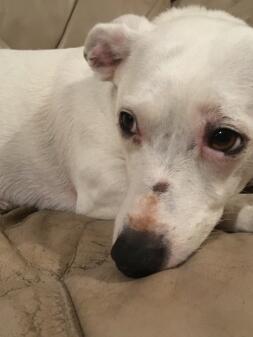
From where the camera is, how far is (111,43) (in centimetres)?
146

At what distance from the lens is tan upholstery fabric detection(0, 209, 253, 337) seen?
100cm

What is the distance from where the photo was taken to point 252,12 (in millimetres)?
2055

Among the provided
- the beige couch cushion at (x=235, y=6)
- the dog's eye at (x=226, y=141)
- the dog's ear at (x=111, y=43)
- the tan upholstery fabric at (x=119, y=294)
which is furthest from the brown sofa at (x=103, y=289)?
the beige couch cushion at (x=235, y=6)

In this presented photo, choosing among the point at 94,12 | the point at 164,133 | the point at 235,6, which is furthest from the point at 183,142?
the point at 94,12

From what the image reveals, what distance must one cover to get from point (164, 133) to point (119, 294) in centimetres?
36

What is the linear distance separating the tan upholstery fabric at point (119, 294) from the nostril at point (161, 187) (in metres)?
0.15

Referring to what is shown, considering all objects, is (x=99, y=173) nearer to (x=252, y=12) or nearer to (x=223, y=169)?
(x=223, y=169)

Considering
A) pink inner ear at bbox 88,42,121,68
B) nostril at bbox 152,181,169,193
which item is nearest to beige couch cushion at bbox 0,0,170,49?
pink inner ear at bbox 88,42,121,68

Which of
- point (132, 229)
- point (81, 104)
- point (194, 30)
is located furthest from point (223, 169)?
point (81, 104)

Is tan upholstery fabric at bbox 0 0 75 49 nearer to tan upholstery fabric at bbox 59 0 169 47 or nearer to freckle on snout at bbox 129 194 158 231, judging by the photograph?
tan upholstery fabric at bbox 59 0 169 47

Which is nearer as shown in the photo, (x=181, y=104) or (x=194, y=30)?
(x=181, y=104)

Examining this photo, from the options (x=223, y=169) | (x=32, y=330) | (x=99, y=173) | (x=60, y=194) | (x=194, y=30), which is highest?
(x=194, y=30)

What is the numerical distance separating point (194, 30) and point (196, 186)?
0.39 meters

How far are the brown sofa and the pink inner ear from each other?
433 mm
